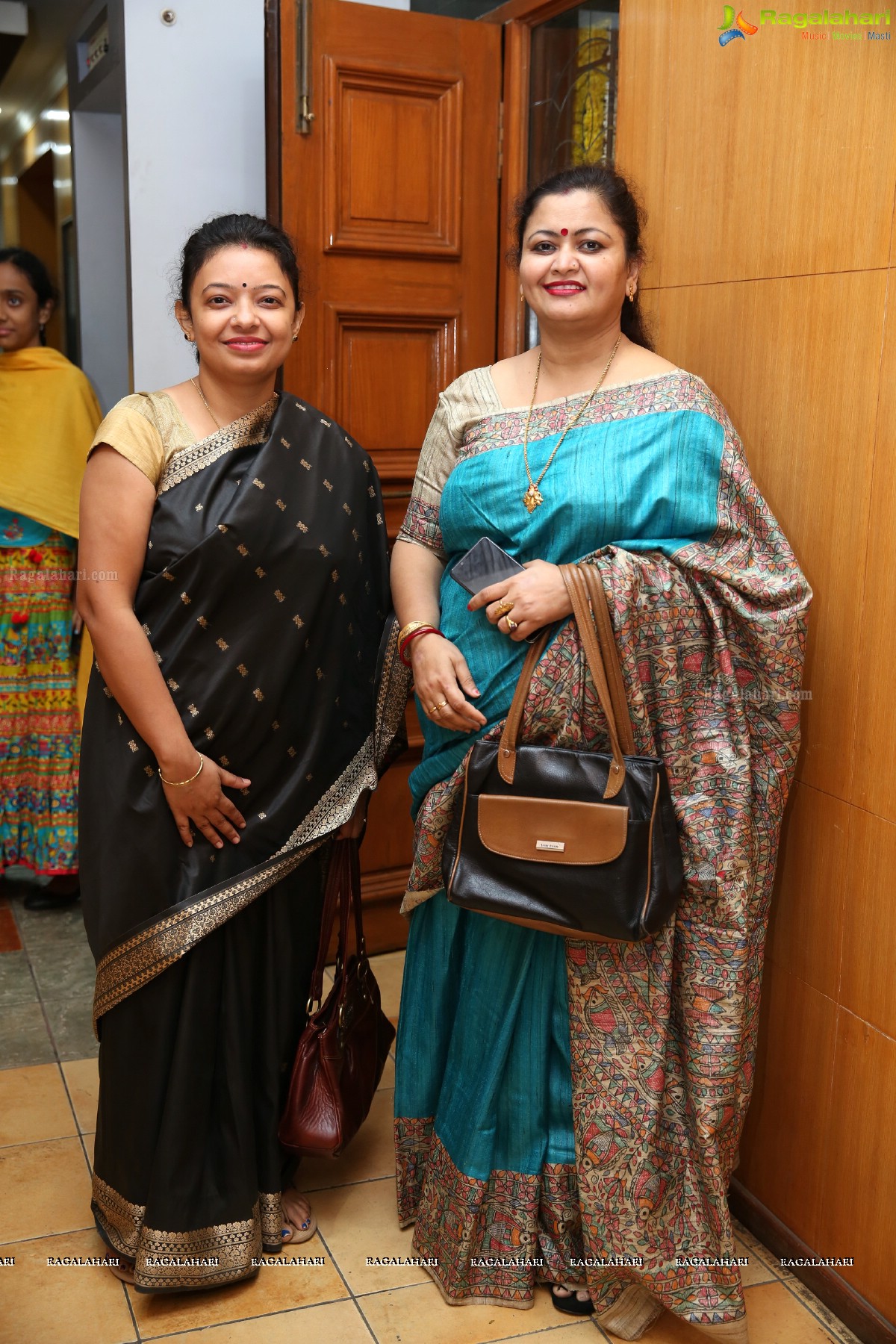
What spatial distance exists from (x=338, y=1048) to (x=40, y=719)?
5.93ft

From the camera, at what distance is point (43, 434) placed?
11.1 feet

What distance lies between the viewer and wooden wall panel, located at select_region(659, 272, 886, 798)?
1839mm

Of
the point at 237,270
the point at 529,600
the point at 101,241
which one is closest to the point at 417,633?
the point at 529,600

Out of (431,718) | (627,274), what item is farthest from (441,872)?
(627,274)

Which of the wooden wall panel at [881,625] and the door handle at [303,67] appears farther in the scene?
the door handle at [303,67]

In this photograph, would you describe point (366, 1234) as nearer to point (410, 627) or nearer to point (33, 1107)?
point (33, 1107)

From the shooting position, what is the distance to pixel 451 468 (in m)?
2.03

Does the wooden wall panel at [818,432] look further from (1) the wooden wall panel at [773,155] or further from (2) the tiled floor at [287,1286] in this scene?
(2) the tiled floor at [287,1286]

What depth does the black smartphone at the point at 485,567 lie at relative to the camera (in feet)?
6.04

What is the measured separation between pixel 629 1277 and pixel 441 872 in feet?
2.22

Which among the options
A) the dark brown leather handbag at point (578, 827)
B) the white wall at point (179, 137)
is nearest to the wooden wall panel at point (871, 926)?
Answer: the dark brown leather handbag at point (578, 827)

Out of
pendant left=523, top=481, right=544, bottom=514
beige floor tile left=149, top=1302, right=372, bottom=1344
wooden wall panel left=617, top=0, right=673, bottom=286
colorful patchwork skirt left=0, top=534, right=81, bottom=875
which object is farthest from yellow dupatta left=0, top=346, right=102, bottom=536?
beige floor tile left=149, top=1302, right=372, bottom=1344

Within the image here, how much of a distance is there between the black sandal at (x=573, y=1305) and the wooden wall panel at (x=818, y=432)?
890mm

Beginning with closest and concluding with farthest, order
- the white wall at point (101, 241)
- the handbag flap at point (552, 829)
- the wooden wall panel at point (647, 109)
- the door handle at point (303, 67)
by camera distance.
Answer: the handbag flap at point (552, 829), the wooden wall panel at point (647, 109), the door handle at point (303, 67), the white wall at point (101, 241)
